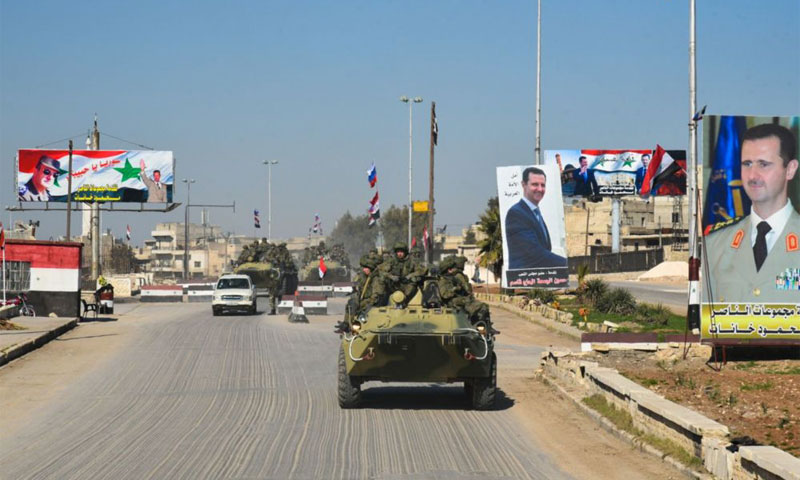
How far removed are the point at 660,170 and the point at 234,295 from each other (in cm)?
3493

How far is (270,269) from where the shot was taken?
4800cm

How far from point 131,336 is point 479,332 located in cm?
1713

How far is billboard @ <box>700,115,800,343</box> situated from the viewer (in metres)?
17.6

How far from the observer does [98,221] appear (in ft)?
206

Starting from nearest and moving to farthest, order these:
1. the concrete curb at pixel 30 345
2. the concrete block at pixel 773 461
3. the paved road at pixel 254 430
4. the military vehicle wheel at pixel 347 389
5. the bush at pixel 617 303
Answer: the concrete block at pixel 773 461, the paved road at pixel 254 430, the military vehicle wheel at pixel 347 389, the concrete curb at pixel 30 345, the bush at pixel 617 303

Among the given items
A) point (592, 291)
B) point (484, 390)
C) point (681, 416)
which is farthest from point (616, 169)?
point (681, 416)

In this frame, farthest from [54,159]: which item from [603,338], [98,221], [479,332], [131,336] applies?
[479,332]

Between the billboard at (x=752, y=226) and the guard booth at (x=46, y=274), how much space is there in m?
22.9

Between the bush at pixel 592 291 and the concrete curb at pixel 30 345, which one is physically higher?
the bush at pixel 592 291

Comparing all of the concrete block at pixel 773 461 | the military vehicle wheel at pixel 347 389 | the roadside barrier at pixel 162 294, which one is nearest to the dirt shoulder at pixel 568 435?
the concrete block at pixel 773 461

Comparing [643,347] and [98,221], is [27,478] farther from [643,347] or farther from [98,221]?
[98,221]

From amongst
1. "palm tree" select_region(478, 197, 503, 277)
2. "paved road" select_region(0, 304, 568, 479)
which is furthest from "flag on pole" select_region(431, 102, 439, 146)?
"paved road" select_region(0, 304, 568, 479)

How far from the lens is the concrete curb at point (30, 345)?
2138cm

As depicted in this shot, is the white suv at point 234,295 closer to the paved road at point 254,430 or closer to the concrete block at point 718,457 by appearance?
the paved road at point 254,430
